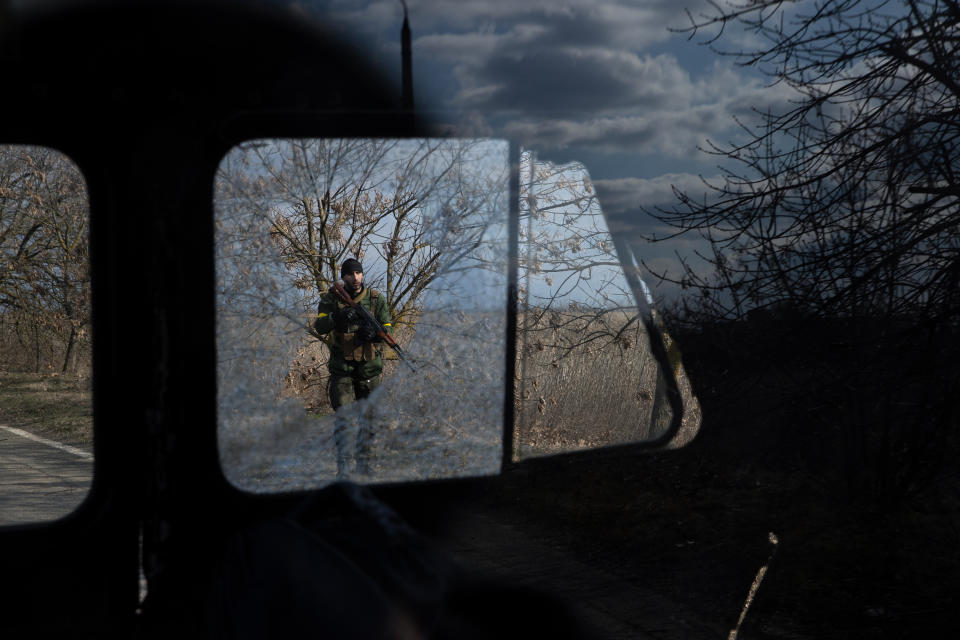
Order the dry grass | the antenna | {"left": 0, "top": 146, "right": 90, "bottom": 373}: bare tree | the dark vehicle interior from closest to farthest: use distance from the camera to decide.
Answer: the dark vehicle interior, {"left": 0, "top": 146, "right": 90, "bottom": 373}: bare tree, the antenna, the dry grass

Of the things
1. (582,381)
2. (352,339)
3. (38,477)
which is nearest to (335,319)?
(352,339)

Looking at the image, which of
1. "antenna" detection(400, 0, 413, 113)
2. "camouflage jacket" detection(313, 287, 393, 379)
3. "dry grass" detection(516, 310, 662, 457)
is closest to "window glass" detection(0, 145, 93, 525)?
"camouflage jacket" detection(313, 287, 393, 379)

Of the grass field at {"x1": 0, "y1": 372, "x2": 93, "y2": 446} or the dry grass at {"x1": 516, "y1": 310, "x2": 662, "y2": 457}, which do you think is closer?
the grass field at {"x1": 0, "y1": 372, "x2": 93, "y2": 446}

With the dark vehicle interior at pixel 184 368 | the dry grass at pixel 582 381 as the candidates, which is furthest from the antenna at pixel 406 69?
the dry grass at pixel 582 381

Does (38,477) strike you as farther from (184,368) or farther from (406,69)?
(406,69)

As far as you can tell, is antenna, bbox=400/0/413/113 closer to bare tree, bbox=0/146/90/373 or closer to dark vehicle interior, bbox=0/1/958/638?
dark vehicle interior, bbox=0/1/958/638

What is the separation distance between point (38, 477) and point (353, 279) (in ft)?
2.90

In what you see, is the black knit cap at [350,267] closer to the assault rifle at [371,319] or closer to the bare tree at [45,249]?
the assault rifle at [371,319]

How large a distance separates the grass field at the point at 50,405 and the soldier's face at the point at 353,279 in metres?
0.60

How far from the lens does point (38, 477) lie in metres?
1.97

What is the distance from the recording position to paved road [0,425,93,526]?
1754mm

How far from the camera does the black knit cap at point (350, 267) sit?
1.99 meters

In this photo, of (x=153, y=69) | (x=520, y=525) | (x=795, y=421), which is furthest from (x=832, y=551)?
(x=153, y=69)

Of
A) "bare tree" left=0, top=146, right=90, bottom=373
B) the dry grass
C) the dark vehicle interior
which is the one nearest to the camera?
the dark vehicle interior
